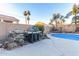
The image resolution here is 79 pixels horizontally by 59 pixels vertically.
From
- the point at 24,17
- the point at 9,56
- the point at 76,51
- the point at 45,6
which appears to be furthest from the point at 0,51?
the point at 76,51

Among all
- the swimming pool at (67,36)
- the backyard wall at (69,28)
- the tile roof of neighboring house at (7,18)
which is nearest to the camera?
the tile roof of neighboring house at (7,18)

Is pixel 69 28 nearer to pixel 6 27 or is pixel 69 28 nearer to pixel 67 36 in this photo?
pixel 67 36

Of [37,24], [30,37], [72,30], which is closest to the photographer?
[37,24]

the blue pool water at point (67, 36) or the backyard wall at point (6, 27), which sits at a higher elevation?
the backyard wall at point (6, 27)

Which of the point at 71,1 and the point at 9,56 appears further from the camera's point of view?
the point at 71,1

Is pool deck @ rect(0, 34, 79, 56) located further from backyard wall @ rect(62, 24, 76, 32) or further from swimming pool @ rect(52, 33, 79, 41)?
swimming pool @ rect(52, 33, 79, 41)

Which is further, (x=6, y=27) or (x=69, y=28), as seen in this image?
(x=69, y=28)

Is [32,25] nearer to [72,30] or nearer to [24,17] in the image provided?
[24,17]

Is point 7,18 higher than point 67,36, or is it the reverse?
point 7,18

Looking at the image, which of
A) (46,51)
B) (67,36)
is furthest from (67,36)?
(46,51)

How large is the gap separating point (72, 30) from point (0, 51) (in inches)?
148

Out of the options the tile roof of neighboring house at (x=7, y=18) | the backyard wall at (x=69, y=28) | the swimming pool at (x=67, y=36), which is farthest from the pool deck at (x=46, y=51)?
the swimming pool at (x=67, y=36)

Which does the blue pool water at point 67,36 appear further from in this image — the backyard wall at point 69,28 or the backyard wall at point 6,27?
the backyard wall at point 6,27

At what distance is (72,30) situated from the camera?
24.8ft
